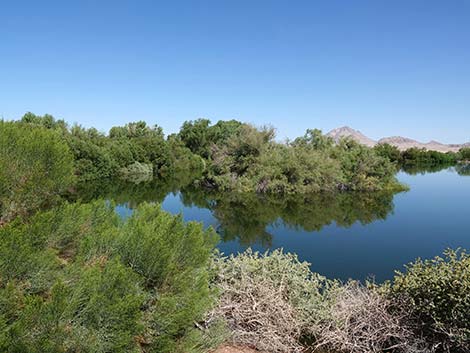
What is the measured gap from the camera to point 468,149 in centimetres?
9662

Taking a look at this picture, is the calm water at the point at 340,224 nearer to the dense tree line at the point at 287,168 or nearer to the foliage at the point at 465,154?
the dense tree line at the point at 287,168

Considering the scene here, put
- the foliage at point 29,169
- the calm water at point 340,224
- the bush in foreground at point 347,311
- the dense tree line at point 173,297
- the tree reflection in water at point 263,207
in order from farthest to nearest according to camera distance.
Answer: the tree reflection in water at point 263,207
the calm water at point 340,224
the bush in foreground at point 347,311
the foliage at point 29,169
the dense tree line at point 173,297

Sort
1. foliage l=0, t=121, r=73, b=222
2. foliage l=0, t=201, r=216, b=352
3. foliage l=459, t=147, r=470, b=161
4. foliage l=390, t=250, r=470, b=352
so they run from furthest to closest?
1. foliage l=459, t=147, r=470, b=161
2. foliage l=390, t=250, r=470, b=352
3. foliage l=0, t=121, r=73, b=222
4. foliage l=0, t=201, r=216, b=352

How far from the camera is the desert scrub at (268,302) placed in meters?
6.80

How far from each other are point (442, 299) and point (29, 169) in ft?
22.7

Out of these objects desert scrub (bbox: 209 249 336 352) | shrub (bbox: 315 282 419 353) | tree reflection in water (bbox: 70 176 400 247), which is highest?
tree reflection in water (bbox: 70 176 400 247)

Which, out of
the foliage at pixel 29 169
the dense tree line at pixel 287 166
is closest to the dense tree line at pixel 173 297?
the foliage at pixel 29 169

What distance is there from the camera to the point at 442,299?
6.57 m

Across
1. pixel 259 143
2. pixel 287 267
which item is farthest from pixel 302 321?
pixel 259 143

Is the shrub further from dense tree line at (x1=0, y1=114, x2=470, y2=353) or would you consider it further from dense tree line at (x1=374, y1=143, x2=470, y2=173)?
dense tree line at (x1=374, y1=143, x2=470, y2=173)

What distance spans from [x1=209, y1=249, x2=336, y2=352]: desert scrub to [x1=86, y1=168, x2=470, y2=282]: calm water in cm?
373

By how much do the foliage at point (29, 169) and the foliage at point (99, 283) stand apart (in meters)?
0.40

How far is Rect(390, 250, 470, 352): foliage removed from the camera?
6207mm

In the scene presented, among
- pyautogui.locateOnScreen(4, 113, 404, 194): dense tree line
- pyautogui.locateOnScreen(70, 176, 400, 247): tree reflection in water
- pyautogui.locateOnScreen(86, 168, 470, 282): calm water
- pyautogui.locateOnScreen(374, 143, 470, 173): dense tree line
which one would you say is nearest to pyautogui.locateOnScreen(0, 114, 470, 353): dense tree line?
pyautogui.locateOnScreen(86, 168, 470, 282): calm water
